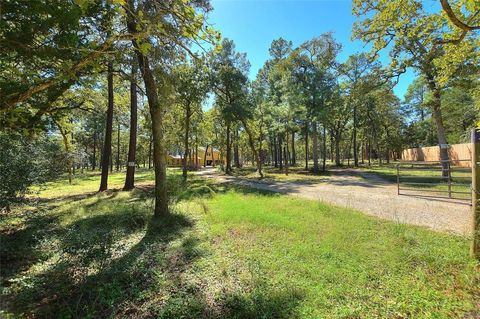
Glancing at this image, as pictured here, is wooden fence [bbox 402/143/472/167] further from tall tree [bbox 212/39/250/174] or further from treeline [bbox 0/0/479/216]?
tall tree [bbox 212/39/250/174]

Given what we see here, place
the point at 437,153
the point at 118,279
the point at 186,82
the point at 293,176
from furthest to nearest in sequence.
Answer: the point at 437,153
the point at 293,176
the point at 186,82
the point at 118,279

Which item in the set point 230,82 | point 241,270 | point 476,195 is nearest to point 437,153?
point 230,82

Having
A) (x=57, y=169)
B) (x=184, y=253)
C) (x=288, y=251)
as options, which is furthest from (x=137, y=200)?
(x=288, y=251)

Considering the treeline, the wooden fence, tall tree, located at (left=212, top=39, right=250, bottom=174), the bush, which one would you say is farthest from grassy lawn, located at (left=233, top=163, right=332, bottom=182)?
the bush

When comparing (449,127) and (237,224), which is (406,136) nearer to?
(449,127)

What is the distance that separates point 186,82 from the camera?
18.5 m

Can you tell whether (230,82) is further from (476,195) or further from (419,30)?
(476,195)

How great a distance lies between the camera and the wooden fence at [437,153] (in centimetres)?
2534

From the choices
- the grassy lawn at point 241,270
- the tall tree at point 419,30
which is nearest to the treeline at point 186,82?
the tall tree at point 419,30

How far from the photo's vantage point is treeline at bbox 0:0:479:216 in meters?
3.36

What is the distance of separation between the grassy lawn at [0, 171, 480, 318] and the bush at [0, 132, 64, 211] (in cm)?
61

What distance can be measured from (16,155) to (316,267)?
7.84m

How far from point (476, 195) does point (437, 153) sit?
117 feet

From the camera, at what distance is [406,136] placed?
43094 mm
